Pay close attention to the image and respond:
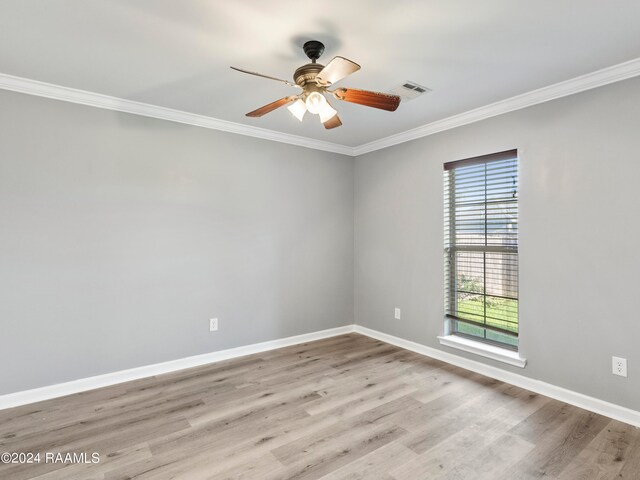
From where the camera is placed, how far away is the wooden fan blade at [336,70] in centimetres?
171

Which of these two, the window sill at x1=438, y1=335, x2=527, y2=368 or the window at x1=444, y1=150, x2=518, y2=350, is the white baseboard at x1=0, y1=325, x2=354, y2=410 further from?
the window at x1=444, y1=150, x2=518, y2=350

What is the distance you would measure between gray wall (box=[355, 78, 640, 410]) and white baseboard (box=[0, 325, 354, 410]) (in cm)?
172

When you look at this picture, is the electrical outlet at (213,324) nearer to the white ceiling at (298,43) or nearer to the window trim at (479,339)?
the white ceiling at (298,43)

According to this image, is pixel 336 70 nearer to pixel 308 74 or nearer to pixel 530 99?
pixel 308 74

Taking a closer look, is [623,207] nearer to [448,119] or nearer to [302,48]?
[448,119]

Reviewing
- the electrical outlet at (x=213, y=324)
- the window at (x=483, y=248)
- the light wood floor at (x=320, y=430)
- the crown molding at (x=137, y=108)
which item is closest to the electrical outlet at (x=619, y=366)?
the light wood floor at (x=320, y=430)

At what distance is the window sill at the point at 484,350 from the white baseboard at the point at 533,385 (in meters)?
0.10

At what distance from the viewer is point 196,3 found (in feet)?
5.72

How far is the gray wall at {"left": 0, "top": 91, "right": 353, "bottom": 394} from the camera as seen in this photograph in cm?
264

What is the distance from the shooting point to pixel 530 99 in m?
2.82

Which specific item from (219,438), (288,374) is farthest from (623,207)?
(219,438)

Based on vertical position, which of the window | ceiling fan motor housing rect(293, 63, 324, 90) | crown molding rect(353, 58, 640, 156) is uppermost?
crown molding rect(353, 58, 640, 156)

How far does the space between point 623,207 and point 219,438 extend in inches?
123

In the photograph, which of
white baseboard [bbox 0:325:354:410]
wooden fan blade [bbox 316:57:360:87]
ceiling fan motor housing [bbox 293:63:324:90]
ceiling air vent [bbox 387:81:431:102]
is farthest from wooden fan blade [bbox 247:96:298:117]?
white baseboard [bbox 0:325:354:410]
